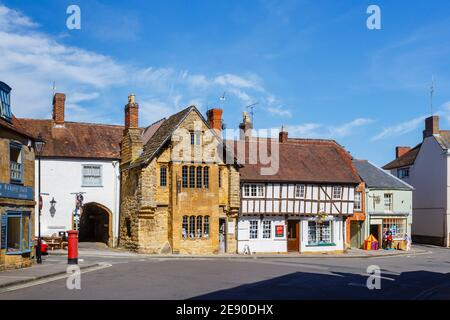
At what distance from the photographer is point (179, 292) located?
54.4ft

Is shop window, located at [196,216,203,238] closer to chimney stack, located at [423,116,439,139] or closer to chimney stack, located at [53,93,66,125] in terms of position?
chimney stack, located at [53,93,66,125]

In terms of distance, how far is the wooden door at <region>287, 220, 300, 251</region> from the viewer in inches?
1574

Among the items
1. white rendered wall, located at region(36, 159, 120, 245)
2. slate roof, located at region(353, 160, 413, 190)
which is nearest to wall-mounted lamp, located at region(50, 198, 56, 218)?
white rendered wall, located at region(36, 159, 120, 245)

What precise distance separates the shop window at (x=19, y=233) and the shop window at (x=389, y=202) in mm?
30183

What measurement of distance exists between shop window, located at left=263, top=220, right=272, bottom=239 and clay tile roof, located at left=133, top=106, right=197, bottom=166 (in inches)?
358

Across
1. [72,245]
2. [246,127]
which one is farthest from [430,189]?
[72,245]

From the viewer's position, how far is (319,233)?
41.0m

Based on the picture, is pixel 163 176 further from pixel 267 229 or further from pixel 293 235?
pixel 293 235

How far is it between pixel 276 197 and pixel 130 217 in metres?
9.91

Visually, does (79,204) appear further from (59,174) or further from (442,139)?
(442,139)

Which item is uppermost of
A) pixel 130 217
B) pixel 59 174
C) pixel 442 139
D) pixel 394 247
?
pixel 442 139

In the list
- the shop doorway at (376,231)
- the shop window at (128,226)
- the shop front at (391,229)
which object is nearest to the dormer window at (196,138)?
the shop window at (128,226)
